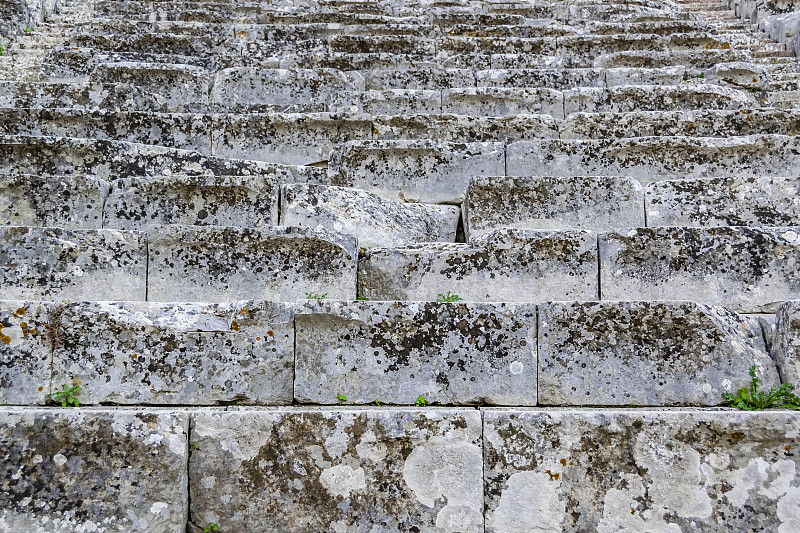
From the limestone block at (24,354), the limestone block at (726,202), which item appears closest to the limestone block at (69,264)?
the limestone block at (24,354)

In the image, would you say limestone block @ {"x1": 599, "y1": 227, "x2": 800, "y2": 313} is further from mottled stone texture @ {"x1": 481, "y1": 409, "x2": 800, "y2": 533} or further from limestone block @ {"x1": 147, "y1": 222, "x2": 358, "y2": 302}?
limestone block @ {"x1": 147, "y1": 222, "x2": 358, "y2": 302}

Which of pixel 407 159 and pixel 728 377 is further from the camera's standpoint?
pixel 407 159

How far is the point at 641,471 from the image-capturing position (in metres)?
2.70

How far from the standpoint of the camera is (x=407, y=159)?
15.8ft

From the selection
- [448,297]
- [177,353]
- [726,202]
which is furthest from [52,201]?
[726,202]

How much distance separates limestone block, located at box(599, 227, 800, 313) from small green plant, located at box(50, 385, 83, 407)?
281cm

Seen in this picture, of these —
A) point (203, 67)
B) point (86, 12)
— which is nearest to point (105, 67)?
point (203, 67)

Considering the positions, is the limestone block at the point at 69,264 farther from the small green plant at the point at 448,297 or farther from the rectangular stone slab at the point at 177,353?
the small green plant at the point at 448,297

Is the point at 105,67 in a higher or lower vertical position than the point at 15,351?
higher

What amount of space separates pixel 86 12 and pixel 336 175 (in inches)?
255

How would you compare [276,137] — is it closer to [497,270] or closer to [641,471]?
[497,270]

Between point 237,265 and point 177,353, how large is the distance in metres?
0.70

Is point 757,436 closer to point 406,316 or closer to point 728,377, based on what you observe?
point 728,377

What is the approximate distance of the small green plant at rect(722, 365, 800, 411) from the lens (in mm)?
2924
